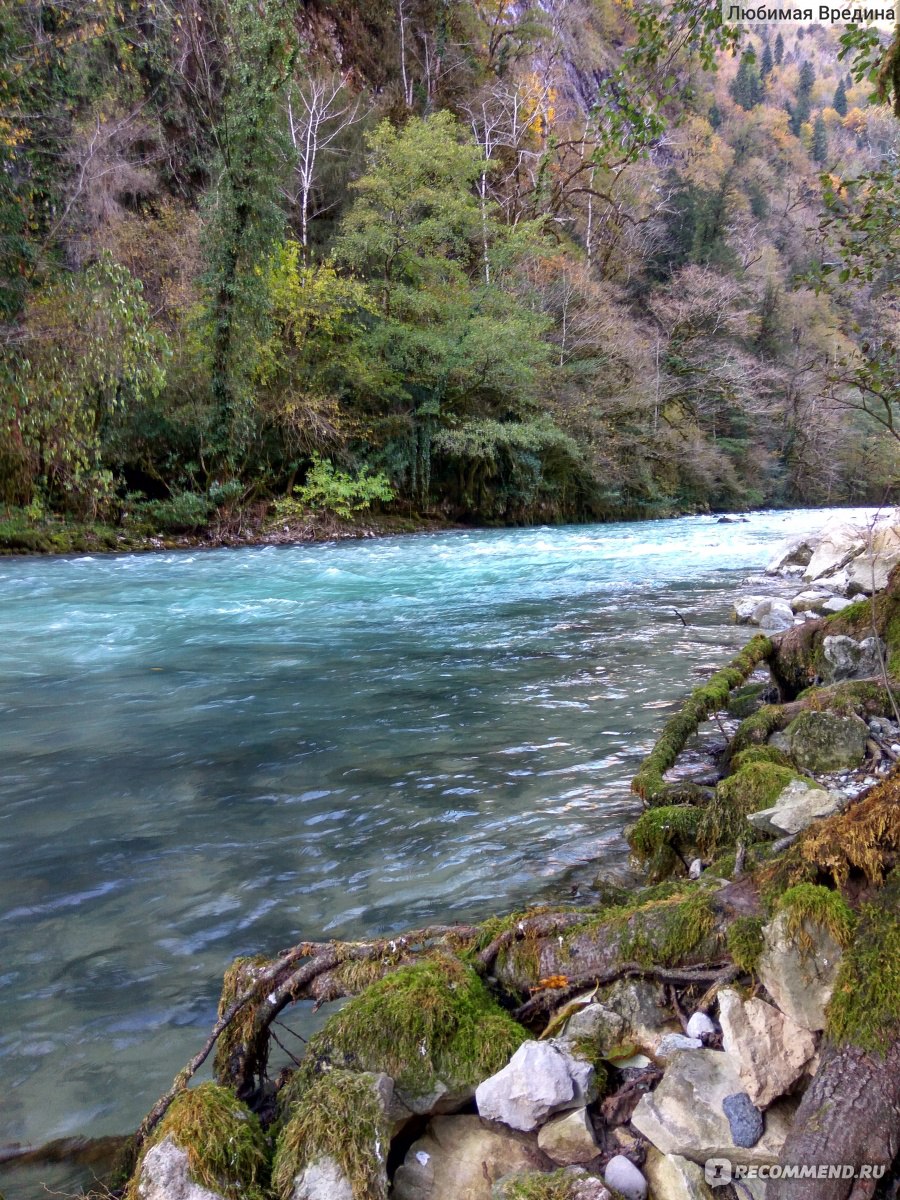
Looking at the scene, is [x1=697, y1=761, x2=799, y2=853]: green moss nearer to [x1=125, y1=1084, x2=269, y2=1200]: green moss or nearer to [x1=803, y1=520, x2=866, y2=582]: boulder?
[x1=125, y1=1084, x2=269, y2=1200]: green moss

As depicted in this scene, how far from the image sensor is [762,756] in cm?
383

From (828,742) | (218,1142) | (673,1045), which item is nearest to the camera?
(218,1142)

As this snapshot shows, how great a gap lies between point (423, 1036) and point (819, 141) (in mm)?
73990

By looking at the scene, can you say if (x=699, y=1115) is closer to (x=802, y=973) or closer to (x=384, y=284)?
(x=802, y=973)

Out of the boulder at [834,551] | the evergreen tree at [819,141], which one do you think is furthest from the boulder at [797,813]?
the evergreen tree at [819,141]

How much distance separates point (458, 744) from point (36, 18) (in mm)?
14752

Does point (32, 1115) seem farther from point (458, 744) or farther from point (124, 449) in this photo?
point (124, 449)

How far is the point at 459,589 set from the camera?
12758 mm

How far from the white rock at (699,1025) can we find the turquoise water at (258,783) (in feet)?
5.02

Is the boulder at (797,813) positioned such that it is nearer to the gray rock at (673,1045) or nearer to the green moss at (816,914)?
the green moss at (816,914)

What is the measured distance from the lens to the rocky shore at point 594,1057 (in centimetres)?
160

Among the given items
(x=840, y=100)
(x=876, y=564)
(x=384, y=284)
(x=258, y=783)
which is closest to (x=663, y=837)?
(x=258, y=783)

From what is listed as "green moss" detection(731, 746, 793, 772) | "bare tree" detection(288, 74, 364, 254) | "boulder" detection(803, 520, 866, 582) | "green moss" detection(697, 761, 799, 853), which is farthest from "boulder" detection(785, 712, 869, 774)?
"bare tree" detection(288, 74, 364, 254)

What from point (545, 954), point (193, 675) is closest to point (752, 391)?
point (193, 675)
